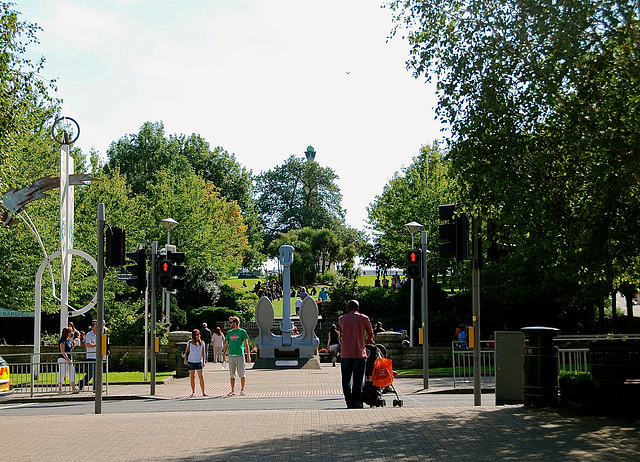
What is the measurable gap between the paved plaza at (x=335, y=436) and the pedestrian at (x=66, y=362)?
686 centimetres

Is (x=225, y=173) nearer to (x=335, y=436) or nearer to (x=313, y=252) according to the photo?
(x=313, y=252)

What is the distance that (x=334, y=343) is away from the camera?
102ft

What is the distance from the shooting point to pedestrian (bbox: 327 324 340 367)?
29938 millimetres

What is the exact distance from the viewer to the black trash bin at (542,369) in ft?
38.6

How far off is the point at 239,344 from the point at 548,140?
9.13 m

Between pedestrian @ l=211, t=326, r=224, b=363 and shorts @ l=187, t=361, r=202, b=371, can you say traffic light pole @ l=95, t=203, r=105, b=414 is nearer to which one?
shorts @ l=187, t=361, r=202, b=371

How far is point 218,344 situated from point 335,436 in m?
21.8

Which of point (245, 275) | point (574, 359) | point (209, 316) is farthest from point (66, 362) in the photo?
point (245, 275)

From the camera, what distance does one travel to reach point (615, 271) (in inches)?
561

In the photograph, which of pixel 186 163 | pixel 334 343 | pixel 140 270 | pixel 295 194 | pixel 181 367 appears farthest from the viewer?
pixel 295 194

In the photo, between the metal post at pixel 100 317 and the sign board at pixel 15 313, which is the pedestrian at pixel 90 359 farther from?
the sign board at pixel 15 313

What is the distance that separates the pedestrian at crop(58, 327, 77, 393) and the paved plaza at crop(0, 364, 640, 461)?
6.86 metres

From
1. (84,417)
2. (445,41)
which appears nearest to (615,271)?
(445,41)

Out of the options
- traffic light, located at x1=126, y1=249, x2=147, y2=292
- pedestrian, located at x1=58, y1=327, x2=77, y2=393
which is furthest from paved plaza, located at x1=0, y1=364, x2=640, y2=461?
traffic light, located at x1=126, y1=249, x2=147, y2=292
